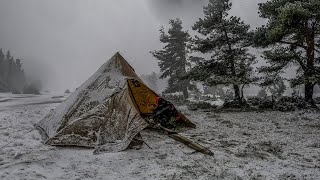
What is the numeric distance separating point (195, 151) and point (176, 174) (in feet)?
5.58

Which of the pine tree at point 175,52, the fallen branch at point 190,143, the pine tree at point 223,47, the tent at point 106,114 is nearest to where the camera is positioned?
the fallen branch at point 190,143

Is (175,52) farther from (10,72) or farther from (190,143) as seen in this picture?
(10,72)

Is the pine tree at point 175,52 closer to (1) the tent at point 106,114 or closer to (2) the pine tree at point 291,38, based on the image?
(2) the pine tree at point 291,38

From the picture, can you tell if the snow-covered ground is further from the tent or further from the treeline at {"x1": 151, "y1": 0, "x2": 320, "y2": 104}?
the treeline at {"x1": 151, "y1": 0, "x2": 320, "y2": 104}

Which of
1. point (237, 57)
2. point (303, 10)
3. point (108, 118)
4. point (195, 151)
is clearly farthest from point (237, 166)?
point (237, 57)

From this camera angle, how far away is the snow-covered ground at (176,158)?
5.66m

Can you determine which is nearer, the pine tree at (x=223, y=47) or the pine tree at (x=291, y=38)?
the pine tree at (x=291, y=38)

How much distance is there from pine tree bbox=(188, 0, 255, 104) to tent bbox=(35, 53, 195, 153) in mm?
6774

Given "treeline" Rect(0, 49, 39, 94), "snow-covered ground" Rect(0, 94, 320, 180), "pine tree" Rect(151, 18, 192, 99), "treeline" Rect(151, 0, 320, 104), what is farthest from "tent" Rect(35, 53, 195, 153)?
"treeline" Rect(0, 49, 39, 94)

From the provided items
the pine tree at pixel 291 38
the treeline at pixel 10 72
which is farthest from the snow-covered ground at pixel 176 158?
the treeline at pixel 10 72

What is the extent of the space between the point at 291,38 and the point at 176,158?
13.5 metres

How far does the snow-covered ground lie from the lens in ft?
18.6

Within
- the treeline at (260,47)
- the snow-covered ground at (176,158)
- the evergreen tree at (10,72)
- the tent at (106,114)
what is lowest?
the snow-covered ground at (176,158)

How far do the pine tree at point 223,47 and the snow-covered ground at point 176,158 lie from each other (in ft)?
24.9
